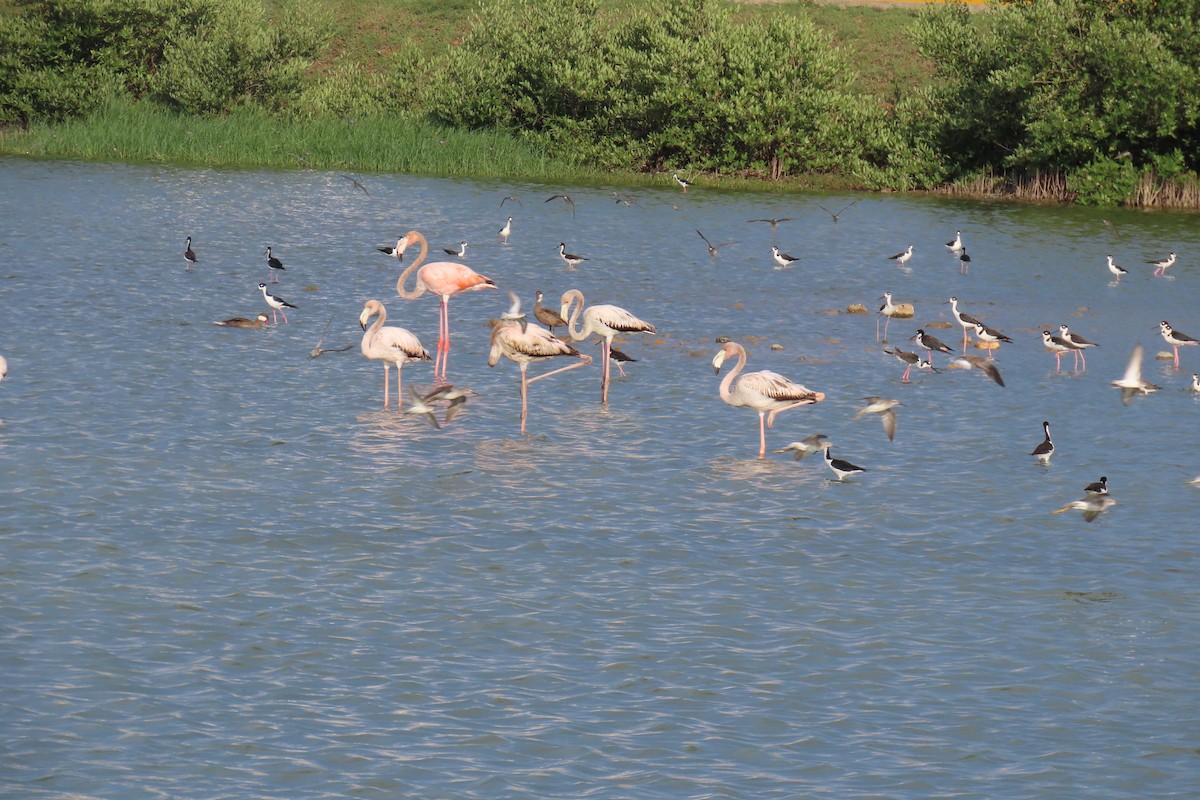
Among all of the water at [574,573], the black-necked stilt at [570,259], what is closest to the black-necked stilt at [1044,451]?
the water at [574,573]

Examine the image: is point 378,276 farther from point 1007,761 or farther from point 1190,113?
point 1190,113

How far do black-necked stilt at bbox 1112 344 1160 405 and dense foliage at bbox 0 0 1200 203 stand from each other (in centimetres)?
2574

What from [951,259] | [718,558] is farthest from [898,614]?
[951,259]

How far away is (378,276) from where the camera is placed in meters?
30.5

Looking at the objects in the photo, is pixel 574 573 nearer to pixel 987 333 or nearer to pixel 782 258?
pixel 987 333

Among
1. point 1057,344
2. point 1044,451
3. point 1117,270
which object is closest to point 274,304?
point 1057,344

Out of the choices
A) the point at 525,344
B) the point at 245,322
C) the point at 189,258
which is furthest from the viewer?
the point at 189,258

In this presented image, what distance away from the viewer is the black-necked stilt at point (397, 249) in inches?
1147

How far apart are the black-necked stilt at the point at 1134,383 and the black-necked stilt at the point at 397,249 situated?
13.8m

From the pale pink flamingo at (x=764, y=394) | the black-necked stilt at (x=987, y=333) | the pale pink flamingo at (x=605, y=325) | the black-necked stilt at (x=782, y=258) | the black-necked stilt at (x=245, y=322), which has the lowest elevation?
the black-necked stilt at (x=245, y=322)

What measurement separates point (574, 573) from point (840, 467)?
14.3 ft

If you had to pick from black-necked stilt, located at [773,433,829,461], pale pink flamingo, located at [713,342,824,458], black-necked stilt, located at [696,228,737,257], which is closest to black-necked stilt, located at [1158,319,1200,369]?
pale pink flamingo, located at [713,342,824,458]

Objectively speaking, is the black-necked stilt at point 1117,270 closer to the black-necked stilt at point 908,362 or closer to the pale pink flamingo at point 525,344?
the black-necked stilt at point 908,362

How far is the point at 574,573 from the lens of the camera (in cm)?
1279
